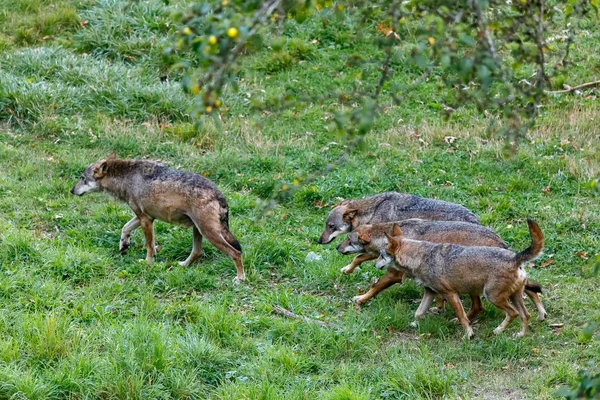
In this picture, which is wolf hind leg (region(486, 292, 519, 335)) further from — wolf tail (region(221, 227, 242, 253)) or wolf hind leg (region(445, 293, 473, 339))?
wolf tail (region(221, 227, 242, 253))

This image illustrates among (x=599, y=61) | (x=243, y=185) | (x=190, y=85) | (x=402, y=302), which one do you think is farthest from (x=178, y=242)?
(x=599, y=61)

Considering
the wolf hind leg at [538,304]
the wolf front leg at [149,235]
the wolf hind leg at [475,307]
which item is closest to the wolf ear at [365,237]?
the wolf hind leg at [475,307]

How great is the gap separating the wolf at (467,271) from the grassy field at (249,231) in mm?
256

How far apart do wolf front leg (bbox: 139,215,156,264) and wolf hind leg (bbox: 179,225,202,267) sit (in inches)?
14.9

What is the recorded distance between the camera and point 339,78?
1608 cm

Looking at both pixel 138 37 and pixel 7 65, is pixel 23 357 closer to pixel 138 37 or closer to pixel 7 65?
pixel 7 65

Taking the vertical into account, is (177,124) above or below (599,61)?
below

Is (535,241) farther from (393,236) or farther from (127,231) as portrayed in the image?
(127,231)

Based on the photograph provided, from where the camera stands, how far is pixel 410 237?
950 centimetres

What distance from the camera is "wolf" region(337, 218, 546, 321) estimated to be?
29.3 feet

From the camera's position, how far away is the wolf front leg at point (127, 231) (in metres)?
10.5

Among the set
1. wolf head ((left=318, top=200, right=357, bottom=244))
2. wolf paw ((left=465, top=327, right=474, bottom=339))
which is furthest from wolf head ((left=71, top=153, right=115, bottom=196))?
wolf paw ((left=465, top=327, right=474, bottom=339))

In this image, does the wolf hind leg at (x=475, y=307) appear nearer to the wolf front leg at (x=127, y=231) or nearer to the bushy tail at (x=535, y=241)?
the bushy tail at (x=535, y=241)

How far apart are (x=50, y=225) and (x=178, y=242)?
5.77ft
